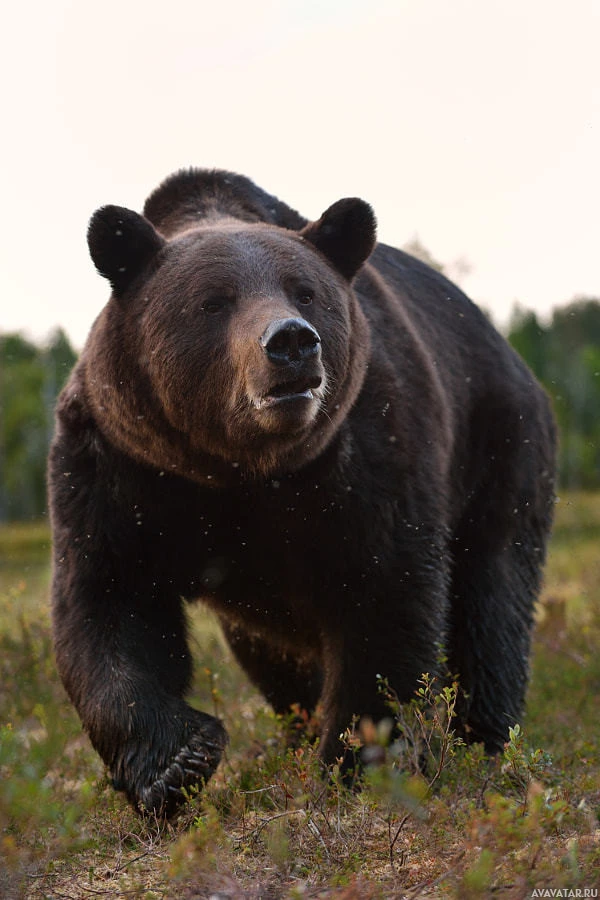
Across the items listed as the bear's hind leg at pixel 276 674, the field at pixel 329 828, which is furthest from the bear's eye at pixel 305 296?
the bear's hind leg at pixel 276 674

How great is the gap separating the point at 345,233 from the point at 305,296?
53 cm

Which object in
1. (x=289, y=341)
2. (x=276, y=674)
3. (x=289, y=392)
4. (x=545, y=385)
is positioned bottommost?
(x=545, y=385)

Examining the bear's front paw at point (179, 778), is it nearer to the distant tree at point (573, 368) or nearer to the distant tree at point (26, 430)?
the distant tree at point (573, 368)

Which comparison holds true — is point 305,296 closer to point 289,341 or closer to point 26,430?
point 289,341

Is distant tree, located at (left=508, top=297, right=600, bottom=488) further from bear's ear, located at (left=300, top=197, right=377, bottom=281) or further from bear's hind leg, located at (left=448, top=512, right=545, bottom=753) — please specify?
bear's ear, located at (left=300, top=197, right=377, bottom=281)

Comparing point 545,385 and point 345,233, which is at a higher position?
point 345,233

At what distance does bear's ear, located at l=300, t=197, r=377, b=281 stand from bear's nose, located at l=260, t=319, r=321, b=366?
3.77 feet

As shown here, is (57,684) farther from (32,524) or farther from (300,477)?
(32,524)

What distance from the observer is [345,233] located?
5363 millimetres

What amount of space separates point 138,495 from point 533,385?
121 inches

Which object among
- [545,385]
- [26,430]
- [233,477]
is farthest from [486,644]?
[26,430]

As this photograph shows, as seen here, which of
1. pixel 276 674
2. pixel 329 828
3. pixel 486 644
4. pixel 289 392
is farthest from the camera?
pixel 276 674

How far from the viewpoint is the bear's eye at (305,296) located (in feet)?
16.3

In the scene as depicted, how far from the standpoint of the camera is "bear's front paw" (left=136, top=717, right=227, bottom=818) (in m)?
4.72
